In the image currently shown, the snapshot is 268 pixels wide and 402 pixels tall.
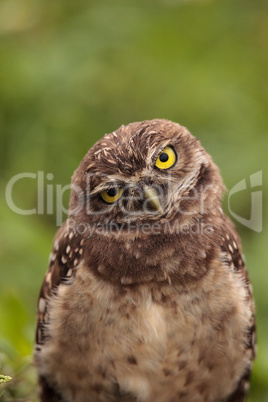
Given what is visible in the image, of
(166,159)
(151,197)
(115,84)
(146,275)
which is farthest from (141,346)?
(115,84)

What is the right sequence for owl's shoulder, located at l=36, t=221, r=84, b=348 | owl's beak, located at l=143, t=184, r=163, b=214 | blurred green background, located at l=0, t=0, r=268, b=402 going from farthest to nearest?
blurred green background, located at l=0, t=0, r=268, b=402 → owl's shoulder, located at l=36, t=221, r=84, b=348 → owl's beak, located at l=143, t=184, r=163, b=214

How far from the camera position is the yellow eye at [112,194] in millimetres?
4043

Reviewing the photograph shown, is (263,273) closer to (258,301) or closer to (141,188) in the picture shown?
(258,301)

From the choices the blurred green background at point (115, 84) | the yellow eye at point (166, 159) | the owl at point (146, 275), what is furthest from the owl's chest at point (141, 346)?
the blurred green background at point (115, 84)

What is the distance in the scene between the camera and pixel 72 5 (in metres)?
7.57

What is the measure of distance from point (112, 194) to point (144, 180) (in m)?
0.18

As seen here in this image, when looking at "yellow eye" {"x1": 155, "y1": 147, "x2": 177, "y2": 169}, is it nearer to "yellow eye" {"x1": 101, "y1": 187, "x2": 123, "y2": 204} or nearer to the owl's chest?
"yellow eye" {"x1": 101, "y1": 187, "x2": 123, "y2": 204}

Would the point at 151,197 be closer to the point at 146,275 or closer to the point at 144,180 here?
the point at 144,180

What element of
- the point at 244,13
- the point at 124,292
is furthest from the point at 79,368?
the point at 244,13

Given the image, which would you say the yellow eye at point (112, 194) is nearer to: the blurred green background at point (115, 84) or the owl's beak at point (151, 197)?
the owl's beak at point (151, 197)

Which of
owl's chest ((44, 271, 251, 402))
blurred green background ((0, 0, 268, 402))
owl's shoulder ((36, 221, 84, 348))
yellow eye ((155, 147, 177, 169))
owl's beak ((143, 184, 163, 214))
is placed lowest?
owl's chest ((44, 271, 251, 402))

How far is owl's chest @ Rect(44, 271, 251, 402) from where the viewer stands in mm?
4145

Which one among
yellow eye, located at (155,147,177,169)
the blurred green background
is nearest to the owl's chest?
yellow eye, located at (155,147,177,169)

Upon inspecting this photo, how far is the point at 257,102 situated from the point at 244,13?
1234mm
